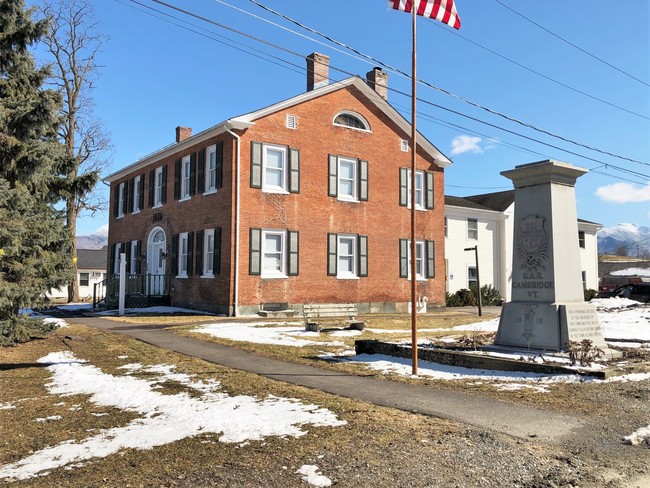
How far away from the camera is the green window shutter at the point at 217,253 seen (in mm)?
22250

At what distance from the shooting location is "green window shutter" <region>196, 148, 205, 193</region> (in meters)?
23.9

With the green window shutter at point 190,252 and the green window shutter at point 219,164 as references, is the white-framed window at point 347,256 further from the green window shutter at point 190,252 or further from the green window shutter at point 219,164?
the green window shutter at point 190,252

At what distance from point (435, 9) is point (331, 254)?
50.3 feet

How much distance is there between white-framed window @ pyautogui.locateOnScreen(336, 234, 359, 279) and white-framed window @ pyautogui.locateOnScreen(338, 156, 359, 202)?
6.19 ft

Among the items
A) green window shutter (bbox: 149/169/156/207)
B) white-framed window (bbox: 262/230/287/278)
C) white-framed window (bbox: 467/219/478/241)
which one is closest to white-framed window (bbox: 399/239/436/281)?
white-framed window (bbox: 262/230/287/278)

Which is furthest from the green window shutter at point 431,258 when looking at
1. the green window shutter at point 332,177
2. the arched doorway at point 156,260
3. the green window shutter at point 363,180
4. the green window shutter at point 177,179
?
the arched doorway at point 156,260

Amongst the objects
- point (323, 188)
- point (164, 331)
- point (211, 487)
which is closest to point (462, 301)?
point (323, 188)

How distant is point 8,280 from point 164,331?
4.85 metres

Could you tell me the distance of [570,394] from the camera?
23.8ft

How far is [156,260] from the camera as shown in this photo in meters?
28.4

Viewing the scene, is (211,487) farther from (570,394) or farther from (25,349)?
(25,349)

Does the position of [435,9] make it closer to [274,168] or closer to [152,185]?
[274,168]

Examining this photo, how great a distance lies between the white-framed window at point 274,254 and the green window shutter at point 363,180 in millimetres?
4679

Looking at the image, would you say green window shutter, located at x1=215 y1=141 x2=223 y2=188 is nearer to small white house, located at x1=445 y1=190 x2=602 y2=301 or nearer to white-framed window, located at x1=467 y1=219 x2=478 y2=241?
small white house, located at x1=445 y1=190 x2=602 y2=301
